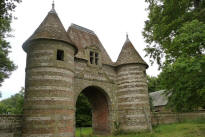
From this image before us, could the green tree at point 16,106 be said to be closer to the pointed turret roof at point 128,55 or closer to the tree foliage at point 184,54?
the pointed turret roof at point 128,55

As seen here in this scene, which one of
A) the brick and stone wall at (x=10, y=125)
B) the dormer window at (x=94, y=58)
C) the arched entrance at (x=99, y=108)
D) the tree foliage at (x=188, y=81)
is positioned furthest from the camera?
the arched entrance at (x=99, y=108)

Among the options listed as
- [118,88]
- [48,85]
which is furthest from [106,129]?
[48,85]

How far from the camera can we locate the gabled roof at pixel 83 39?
685 inches

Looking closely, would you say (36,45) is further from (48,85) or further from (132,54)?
(132,54)

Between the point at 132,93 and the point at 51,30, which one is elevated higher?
the point at 51,30

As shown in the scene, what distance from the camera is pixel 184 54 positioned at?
375 inches

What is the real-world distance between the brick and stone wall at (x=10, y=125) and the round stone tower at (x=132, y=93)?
10013 mm

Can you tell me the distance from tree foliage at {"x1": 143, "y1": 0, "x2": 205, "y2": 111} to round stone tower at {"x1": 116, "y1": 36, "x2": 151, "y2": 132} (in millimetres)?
4660

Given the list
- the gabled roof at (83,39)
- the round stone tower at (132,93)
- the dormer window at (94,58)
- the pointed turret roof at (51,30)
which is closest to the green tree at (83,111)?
the gabled roof at (83,39)

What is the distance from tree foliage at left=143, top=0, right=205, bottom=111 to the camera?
8758 millimetres

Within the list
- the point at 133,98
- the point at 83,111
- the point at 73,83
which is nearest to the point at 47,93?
the point at 73,83

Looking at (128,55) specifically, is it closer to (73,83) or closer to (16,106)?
(73,83)

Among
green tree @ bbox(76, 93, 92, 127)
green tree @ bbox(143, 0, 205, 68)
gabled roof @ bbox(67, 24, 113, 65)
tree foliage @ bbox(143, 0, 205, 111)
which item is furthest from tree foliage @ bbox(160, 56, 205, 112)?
green tree @ bbox(76, 93, 92, 127)

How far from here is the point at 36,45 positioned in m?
12.7
